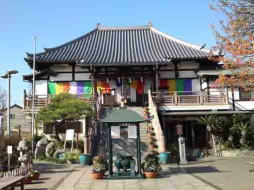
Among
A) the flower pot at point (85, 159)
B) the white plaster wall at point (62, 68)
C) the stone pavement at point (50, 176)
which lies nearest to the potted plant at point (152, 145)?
the flower pot at point (85, 159)

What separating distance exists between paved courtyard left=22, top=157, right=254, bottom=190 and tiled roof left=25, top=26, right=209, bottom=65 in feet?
40.5

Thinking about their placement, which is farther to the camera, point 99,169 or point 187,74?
point 187,74

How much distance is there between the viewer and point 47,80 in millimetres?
27828

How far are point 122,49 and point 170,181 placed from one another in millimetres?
19507

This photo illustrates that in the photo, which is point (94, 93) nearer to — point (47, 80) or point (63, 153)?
point (47, 80)

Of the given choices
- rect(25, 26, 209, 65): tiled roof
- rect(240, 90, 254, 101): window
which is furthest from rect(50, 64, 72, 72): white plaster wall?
rect(240, 90, 254, 101): window

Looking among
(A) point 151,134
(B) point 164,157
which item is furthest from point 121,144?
(B) point 164,157

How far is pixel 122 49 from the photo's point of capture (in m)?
30.2

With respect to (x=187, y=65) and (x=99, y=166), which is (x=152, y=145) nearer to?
(x=99, y=166)

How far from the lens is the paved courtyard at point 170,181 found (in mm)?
11164

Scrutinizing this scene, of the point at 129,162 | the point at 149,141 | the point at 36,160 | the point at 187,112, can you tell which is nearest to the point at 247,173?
the point at 129,162

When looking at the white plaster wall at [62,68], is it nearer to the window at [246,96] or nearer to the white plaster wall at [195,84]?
the white plaster wall at [195,84]

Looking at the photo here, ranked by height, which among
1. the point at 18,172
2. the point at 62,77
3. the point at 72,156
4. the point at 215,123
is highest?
the point at 62,77

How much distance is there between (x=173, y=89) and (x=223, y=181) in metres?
16.2
